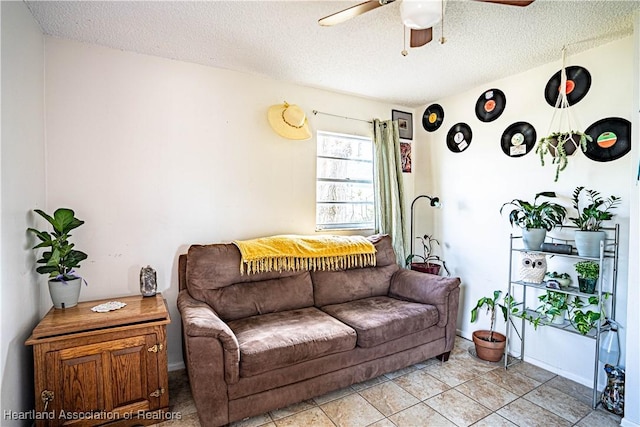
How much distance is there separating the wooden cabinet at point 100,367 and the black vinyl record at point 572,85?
332cm

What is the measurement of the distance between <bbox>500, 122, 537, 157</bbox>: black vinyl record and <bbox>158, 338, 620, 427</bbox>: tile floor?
72.3 inches

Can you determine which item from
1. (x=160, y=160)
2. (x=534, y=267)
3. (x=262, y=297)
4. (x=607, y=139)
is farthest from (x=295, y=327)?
(x=607, y=139)

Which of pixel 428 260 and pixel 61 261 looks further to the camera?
pixel 428 260

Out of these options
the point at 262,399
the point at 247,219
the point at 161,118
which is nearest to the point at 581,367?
the point at 262,399

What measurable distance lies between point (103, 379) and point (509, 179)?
133 inches

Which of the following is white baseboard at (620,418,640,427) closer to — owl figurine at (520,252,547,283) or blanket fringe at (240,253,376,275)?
owl figurine at (520,252,547,283)

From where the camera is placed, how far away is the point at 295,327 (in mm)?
2158

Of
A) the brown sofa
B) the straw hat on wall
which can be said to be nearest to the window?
the straw hat on wall

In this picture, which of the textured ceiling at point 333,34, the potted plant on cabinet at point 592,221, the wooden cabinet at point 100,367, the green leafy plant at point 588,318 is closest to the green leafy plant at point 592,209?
the potted plant on cabinet at point 592,221

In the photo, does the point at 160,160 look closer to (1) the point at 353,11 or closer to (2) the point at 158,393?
(2) the point at 158,393

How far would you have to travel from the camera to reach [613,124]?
7.39 ft

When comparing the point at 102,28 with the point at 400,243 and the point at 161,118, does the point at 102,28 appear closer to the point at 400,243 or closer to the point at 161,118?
the point at 161,118

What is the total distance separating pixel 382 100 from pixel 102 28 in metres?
2.57

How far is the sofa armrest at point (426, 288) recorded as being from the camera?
257 cm
